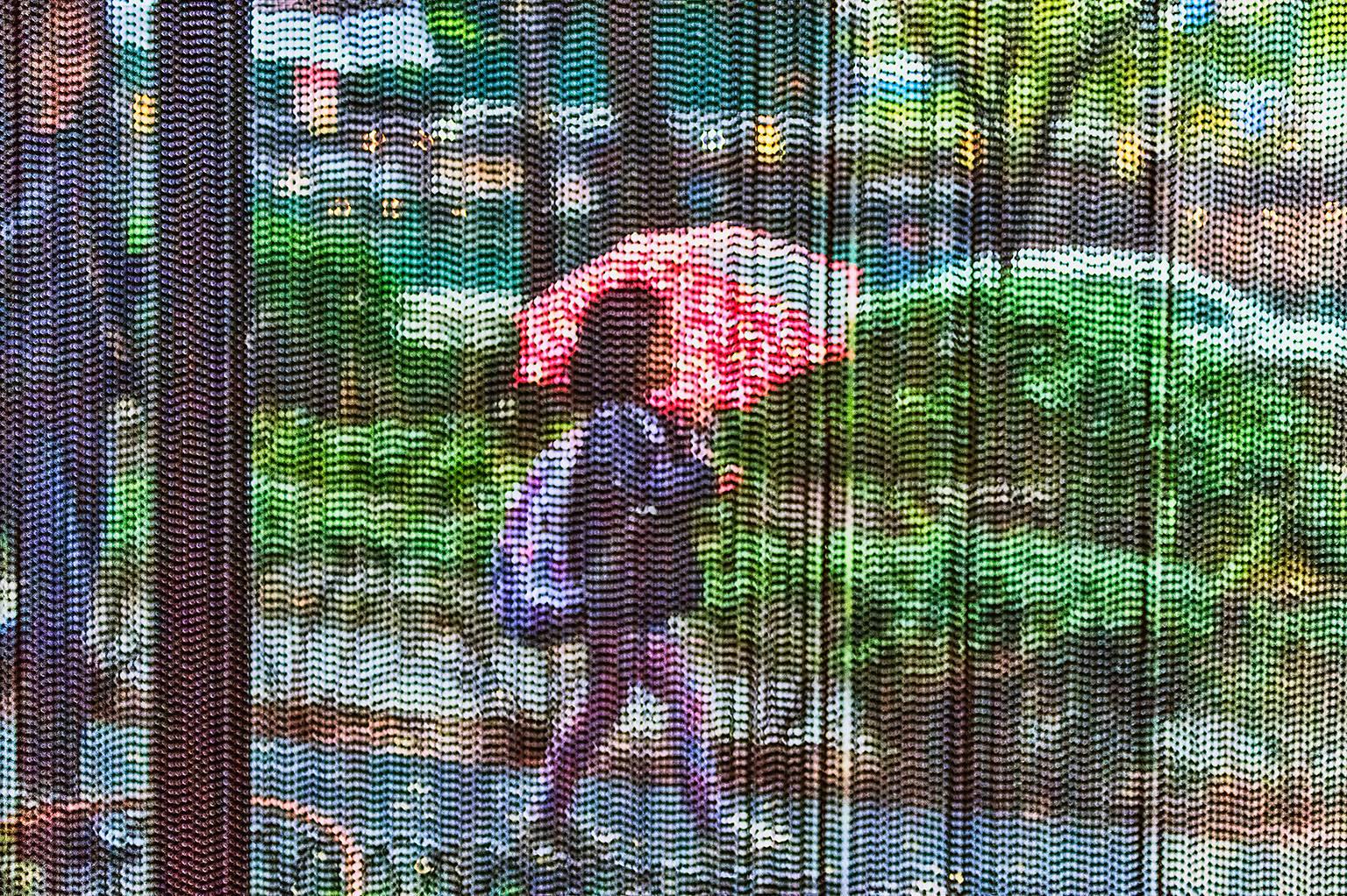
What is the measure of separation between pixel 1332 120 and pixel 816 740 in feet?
2.25

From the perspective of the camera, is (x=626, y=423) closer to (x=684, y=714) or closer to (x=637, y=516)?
(x=637, y=516)

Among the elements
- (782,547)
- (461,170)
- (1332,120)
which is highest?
(1332,120)

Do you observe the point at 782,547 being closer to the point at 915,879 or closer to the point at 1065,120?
the point at 915,879

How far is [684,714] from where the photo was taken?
1.12 m

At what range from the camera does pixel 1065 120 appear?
41.9 inches

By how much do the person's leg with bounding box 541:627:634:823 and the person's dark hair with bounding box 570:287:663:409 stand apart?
218mm

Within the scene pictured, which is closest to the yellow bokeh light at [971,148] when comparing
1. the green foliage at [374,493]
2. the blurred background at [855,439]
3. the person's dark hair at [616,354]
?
the blurred background at [855,439]

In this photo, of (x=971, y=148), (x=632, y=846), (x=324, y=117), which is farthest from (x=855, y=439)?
(x=324, y=117)

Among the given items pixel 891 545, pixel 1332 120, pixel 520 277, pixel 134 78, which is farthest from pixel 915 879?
pixel 134 78

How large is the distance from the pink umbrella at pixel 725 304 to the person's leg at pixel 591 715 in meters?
0.22

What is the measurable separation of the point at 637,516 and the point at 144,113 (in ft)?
1.83

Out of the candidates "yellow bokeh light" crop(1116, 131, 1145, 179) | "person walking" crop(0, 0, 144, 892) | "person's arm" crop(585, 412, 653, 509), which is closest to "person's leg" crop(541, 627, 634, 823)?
"person's arm" crop(585, 412, 653, 509)

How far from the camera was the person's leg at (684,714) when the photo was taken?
1.11 metres

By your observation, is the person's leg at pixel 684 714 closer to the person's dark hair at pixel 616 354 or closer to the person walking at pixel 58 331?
the person's dark hair at pixel 616 354
